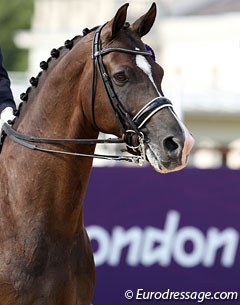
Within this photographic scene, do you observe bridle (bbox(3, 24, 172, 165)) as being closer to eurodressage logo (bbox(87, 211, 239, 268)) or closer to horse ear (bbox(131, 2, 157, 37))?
horse ear (bbox(131, 2, 157, 37))

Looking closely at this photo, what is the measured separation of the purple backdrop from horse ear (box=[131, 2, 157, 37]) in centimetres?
330

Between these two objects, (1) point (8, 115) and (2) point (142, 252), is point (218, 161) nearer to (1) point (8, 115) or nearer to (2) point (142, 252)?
(2) point (142, 252)

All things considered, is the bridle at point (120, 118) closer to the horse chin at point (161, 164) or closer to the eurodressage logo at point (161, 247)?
the horse chin at point (161, 164)

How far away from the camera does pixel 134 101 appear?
5.17m

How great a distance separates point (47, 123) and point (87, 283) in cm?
84

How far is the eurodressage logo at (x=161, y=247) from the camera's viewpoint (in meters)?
8.52

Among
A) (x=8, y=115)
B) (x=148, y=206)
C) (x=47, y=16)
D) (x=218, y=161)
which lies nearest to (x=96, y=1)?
(x=47, y=16)

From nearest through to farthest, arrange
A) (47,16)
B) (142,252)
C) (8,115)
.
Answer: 1. (8,115)
2. (142,252)
3. (47,16)

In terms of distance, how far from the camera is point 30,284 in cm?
517

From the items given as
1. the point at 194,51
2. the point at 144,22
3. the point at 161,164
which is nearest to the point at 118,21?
the point at 144,22

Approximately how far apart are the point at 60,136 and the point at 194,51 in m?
25.6

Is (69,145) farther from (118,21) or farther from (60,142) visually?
(118,21)

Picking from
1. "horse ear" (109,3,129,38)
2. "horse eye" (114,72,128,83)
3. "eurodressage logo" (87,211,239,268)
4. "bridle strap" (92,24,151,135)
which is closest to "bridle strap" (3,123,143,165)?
"bridle strap" (92,24,151,135)

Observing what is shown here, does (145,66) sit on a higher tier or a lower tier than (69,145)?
higher
